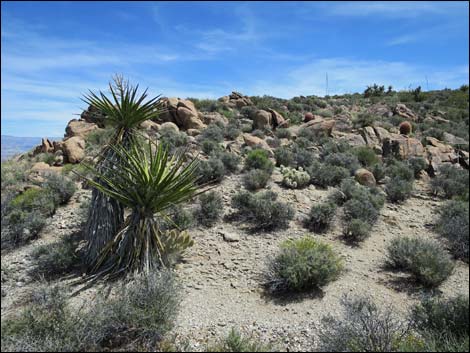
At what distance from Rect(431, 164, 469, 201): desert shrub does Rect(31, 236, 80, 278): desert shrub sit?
373 inches

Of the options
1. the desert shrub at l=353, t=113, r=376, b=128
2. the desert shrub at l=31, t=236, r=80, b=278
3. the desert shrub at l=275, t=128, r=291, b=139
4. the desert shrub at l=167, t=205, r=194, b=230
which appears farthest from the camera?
the desert shrub at l=353, t=113, r=376, b=128

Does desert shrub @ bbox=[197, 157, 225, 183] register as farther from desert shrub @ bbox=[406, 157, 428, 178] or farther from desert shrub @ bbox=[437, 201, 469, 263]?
desert shrub @ bbox=[406, 157, 428, 178]

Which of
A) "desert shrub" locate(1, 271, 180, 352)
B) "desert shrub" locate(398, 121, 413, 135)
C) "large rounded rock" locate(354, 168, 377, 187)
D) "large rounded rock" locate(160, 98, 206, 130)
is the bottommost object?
"desert shrub" locate(1, 271, 180, 352)

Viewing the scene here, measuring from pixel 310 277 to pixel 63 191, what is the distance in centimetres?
585

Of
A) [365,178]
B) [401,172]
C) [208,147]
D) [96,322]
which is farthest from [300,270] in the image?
[401,172]

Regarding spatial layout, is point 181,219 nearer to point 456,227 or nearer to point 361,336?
point 361,336

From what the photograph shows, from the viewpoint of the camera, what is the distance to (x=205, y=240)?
6641mm

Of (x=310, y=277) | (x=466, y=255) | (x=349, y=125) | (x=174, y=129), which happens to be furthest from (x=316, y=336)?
(x=349, y=125)

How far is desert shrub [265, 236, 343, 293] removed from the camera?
5.05 m

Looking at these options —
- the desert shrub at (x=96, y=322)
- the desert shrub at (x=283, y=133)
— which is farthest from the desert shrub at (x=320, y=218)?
the desert shrub at (x=283, y=133)

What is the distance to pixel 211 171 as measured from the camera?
9.07m

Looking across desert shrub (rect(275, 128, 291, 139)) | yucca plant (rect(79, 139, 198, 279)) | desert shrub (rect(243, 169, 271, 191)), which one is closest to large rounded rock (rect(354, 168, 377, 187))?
desert shrub (rect(243, 169, 271, 191))

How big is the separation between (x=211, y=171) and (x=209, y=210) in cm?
199

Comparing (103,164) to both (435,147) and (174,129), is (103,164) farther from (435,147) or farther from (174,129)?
(435,147)
